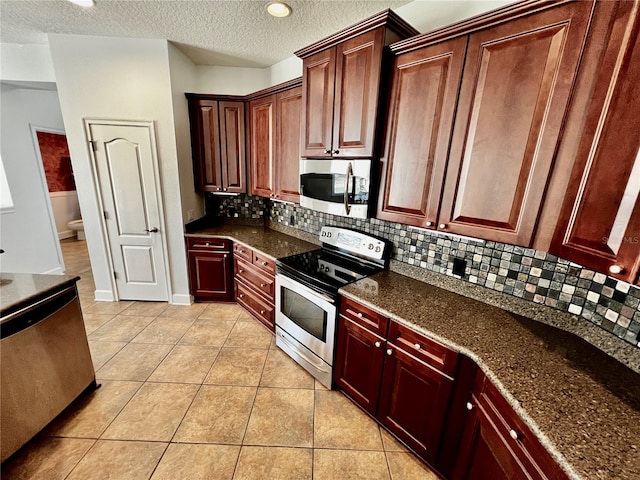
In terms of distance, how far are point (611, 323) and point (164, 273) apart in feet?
12.2

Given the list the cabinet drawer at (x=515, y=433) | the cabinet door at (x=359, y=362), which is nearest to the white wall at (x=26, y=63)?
the cabinet door at (x=359, y=362)

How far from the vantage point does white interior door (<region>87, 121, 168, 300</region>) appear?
2.71 m

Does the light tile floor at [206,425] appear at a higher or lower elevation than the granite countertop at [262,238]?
lower

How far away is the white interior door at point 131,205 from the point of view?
2.71m

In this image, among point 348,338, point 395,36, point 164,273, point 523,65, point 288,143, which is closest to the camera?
point 523,65

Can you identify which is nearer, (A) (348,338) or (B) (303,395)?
(A) (348,338)

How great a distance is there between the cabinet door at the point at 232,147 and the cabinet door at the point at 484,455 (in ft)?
9.36

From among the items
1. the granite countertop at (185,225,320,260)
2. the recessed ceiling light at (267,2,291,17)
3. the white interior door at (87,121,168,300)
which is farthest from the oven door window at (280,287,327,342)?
the recessed ceiling light at (267,2,291,17)

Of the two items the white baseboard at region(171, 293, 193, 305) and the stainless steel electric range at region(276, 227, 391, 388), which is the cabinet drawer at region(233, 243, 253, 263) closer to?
the stainless steel electric range at region(276, 227, 391, 388)

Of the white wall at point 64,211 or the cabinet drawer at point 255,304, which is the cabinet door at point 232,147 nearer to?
the cabinet drawer at point 255,304

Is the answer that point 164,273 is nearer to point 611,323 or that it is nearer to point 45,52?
point 45,52

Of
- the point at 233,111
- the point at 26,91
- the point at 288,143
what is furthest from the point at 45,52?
the point at 288,143

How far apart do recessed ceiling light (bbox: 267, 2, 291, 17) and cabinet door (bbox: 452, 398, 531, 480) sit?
2.68m

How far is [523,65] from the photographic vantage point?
1138 millimetres
